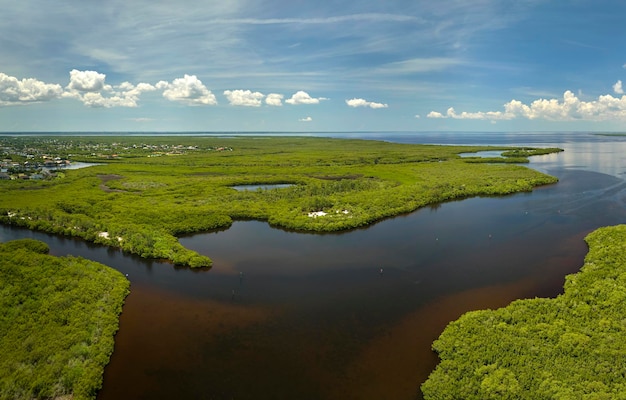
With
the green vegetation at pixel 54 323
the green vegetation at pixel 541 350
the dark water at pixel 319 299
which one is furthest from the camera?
the dark water at pixel 319 299

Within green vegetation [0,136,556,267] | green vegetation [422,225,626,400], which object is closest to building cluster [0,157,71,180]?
green vegetation [0,136,556,267]

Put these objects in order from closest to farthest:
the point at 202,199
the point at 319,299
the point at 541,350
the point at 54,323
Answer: the point at 541,350 < the point at 54,323 < the point at 319,299 < the point at 202,199

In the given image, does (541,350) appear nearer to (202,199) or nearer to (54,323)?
(54,323)

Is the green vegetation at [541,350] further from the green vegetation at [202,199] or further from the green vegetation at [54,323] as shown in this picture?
the green vegetation at [202,199]

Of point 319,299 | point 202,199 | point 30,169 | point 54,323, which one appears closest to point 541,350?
point 319,299

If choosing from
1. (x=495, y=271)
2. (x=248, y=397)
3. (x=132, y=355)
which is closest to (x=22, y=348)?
(x=132, y=355)

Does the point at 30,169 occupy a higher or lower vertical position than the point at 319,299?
higher

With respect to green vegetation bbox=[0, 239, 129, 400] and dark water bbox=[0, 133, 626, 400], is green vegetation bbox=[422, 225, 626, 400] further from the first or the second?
green vegetation bbox=[0, 239, 129, 400]

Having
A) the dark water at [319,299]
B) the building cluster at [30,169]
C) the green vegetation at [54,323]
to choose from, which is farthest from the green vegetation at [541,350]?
the building cluster at [30,169]
